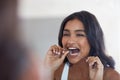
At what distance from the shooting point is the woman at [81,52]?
2.46 ft

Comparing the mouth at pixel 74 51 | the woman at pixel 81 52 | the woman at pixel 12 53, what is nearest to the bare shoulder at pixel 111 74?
the woman at pixel 81 52

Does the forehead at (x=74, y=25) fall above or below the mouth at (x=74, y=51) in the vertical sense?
above

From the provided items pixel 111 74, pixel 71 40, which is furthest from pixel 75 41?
pixel 111 74

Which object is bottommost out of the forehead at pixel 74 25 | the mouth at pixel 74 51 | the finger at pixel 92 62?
the finger at pixel 92 62

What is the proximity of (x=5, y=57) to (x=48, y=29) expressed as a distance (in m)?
0.18

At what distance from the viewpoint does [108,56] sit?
755 millimetres

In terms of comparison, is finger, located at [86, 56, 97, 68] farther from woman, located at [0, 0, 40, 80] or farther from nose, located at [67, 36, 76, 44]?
woman, located at [0, 0, 40, 80]

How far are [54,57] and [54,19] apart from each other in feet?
0.41

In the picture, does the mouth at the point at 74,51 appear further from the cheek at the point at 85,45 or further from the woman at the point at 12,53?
the woman at the point at 12,53

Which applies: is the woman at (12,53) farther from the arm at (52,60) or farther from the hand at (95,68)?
the hand at (95,68)

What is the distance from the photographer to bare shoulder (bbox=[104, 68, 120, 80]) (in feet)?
2.43

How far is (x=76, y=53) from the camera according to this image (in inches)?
30.6

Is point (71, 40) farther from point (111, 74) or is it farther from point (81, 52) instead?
point (111, 74)

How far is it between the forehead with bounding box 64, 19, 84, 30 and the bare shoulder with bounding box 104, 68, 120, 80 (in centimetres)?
15
